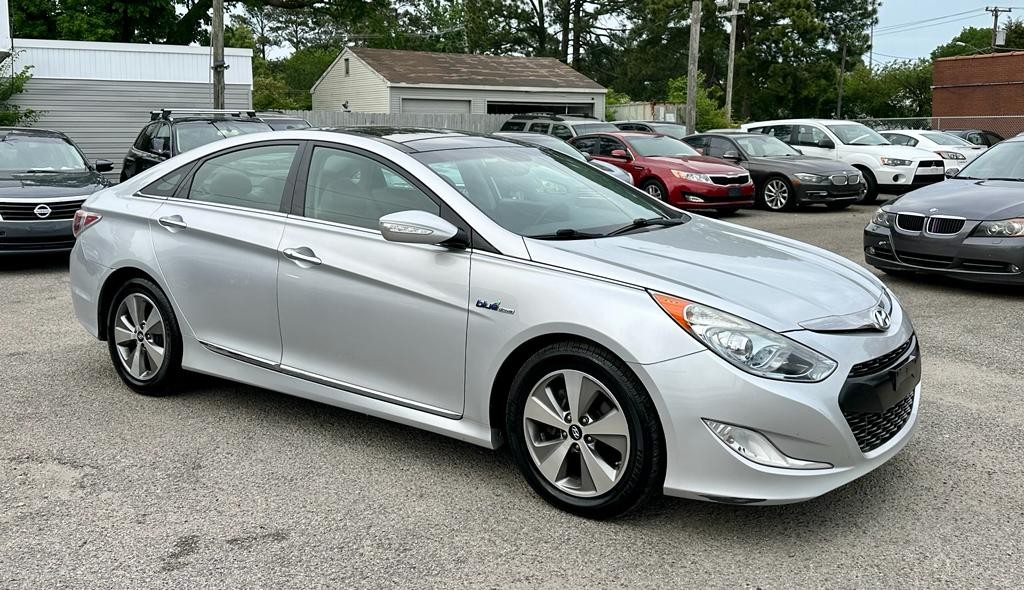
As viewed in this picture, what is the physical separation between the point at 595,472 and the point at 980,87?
140 feet

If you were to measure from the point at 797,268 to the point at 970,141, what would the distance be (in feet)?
82.2

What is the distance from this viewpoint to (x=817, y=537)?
3.64m

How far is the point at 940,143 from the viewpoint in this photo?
933 inches

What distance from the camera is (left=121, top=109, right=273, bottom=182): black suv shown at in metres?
14.2

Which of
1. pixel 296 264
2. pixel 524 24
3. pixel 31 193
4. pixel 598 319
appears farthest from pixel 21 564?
pixel 524 24

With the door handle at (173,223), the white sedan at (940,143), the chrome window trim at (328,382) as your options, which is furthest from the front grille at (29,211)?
the white sedan at (940,143)

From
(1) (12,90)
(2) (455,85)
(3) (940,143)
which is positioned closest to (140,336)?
(1) (12,90)

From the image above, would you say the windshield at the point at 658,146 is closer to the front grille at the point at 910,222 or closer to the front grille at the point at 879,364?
the front grille at the point at 910,222

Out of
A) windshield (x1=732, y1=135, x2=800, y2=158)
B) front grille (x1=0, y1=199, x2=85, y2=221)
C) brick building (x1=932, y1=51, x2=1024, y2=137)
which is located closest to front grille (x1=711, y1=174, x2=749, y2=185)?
windshield (x1=732, y1=135, x2=800, y2=158)

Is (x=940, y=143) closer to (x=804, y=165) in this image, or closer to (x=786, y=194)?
(x=804, y=165)

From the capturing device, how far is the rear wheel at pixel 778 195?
1692 centimetres

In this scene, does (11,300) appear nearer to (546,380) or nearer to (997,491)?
(546,380)

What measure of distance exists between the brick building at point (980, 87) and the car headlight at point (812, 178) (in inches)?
918

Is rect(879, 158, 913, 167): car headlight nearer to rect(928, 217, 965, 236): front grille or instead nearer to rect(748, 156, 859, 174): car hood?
rect(748, 156, 859, 174): car hood
